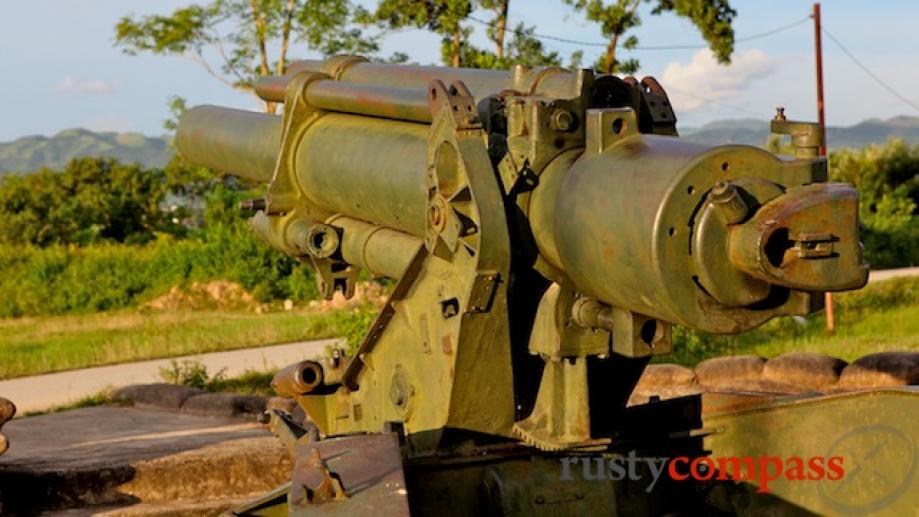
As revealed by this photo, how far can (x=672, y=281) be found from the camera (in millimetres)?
3910

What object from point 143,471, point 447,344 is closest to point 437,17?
point 143,471

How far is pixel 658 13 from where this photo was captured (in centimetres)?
2267

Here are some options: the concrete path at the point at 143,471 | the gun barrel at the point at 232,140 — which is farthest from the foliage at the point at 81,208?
the gun barrel at the point at 232,140

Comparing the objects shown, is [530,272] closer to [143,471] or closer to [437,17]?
[143,471]

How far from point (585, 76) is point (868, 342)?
919cm

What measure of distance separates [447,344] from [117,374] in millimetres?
9836

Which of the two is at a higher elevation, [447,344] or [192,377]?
[447,344]

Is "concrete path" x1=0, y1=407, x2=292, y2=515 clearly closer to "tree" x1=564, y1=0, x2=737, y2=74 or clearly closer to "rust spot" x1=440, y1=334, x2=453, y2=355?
"rust spot" x1=440, y1=334, x2=453, y2=355

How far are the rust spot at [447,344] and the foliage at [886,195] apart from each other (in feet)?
72.5

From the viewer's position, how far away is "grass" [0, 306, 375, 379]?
15.2 metres

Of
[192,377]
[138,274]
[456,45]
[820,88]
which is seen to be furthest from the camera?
[138,274]

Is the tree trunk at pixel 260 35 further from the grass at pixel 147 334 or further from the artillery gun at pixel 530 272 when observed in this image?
the artillery gun at pixel 530 272

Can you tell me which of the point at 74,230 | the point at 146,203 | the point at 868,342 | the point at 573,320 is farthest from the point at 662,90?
the point at 146,203

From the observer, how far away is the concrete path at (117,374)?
12.6m
